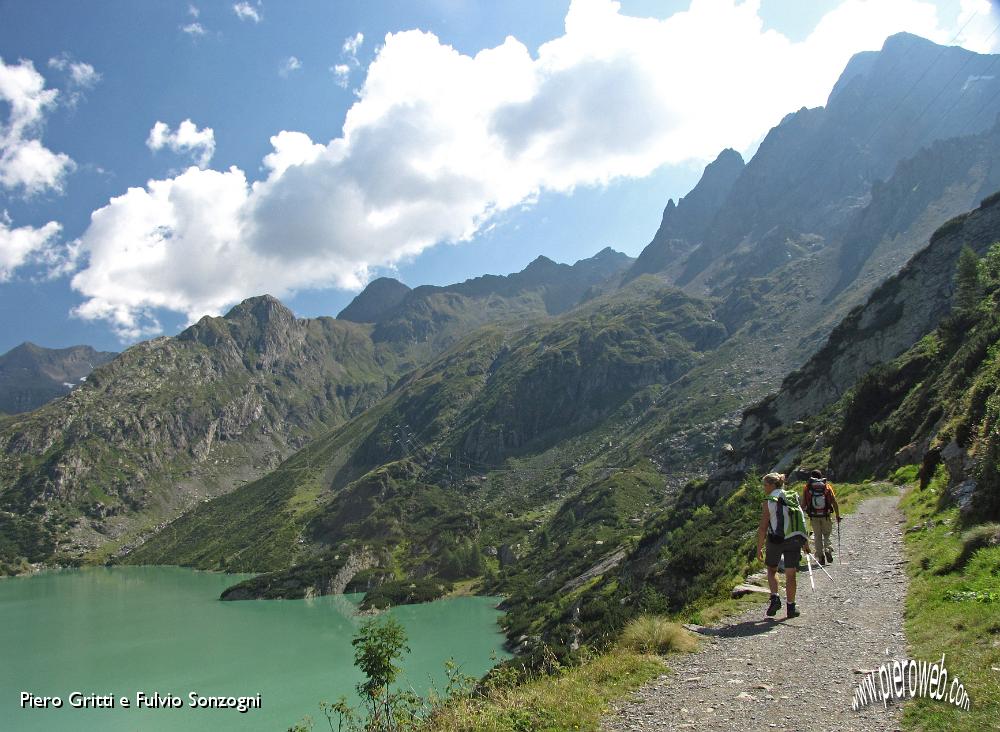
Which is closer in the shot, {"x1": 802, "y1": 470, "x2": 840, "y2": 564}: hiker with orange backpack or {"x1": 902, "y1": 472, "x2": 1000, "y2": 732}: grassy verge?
{"x1": 902, "y1": 472, "x2": 1000, "y2": 732}: grassy verge

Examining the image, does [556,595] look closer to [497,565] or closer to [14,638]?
[497,565]

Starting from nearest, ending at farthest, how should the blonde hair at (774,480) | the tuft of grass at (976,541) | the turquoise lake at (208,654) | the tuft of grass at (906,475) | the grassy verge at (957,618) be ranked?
the grassy verge at (957,618) < the tuft of grass at (976,541) < the blonde hair at (774,480) < the tuft of grass at (906,475) < the turquoise lake at (208,654)

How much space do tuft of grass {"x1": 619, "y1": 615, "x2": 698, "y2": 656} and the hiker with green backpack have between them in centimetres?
273

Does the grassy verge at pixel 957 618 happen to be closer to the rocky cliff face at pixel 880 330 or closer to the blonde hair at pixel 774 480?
the blonde hair at pixel 774 480

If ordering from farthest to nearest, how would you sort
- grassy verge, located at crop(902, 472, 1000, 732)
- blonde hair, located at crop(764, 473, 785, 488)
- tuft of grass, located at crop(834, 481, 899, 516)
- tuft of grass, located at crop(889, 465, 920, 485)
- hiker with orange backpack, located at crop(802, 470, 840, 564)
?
tuft of grass, located at crop(889, 465, 920, 485) → tuft of grass, located at crop(834, 481, 899, 516) → hiker with orange backpack, located at crop(802, 470, 840, 564) → blonde hair, located at crop(764, 473, 785, 488) → grassy verge, located at crop(902, 472, 1000, 732)

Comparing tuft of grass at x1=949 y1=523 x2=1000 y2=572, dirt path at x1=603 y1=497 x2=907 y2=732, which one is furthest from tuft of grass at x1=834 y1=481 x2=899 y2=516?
tuft of grass at x1=949 y1=523 x2=1000 y2=572

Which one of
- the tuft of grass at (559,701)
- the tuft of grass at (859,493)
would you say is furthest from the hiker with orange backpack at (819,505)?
the tuft of grass at (859,493)

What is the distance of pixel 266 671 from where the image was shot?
8456 centimetres

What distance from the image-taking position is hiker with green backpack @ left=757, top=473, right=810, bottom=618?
13828 millimetres

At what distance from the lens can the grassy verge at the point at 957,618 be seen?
7629 mm

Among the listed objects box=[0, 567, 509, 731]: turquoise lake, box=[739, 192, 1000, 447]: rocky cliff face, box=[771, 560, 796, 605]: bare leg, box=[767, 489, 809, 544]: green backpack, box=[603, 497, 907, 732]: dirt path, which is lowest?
box=[0, 567, 509, 731]: turquoise lake

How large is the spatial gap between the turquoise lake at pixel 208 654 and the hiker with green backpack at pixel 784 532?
3141cm

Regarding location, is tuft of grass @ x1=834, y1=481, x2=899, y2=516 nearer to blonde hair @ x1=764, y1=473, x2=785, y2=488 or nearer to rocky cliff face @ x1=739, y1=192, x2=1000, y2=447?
blonde hair @ x1=764, y1=473, x2=785, y2=488

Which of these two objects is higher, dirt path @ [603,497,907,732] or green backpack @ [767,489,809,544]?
Result: green backpack @ [767,489,809,544]
